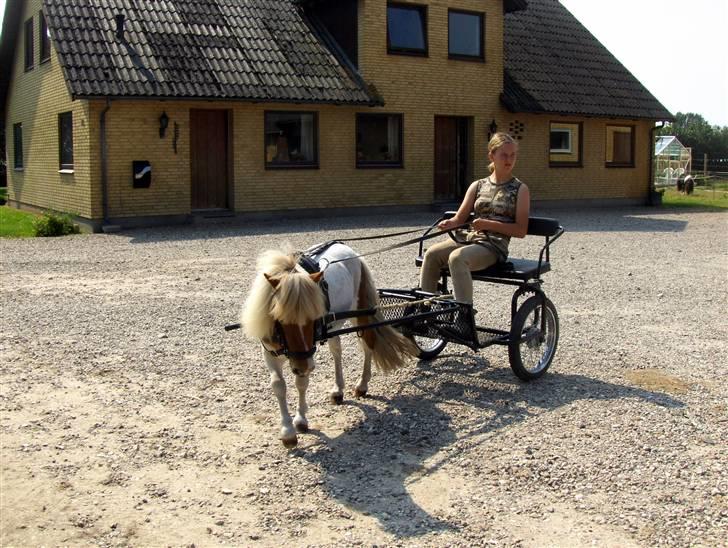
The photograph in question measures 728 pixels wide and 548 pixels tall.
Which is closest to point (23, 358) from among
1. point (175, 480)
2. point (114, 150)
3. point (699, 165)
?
point (175, 480)

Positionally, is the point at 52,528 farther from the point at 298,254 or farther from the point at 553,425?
the point at 553,425

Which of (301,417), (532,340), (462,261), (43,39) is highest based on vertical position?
(43,39)

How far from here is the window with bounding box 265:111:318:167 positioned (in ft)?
65.3

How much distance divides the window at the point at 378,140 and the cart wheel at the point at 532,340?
1453 centimetres

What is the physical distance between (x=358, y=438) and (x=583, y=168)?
21.7 meters

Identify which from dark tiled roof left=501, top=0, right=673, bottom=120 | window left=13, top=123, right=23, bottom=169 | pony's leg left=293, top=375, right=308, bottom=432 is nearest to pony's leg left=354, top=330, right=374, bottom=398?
pony's leg left=293, top=375, right=308, bottom=432

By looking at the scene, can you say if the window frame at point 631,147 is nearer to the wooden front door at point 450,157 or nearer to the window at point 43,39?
the wooden front door at point 450,157

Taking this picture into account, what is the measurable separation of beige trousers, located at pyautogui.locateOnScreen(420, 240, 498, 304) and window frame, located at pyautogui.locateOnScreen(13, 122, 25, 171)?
67.1 feet

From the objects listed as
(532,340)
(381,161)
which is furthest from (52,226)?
(532,340)

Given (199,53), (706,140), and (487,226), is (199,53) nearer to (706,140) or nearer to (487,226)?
(487,226)

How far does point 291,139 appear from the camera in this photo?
2028 cm

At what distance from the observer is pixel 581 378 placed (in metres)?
6.78

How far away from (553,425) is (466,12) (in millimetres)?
18483

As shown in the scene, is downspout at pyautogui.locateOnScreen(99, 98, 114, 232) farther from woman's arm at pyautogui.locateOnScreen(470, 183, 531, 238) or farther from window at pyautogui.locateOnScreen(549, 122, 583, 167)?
window at pyautogui.locateOnScreen(549, 122, 583, 167)
